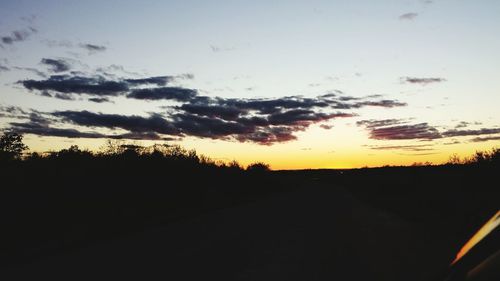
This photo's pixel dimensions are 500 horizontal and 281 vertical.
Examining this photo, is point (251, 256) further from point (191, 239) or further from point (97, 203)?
point (97, 203)

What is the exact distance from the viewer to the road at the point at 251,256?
833 centimetres

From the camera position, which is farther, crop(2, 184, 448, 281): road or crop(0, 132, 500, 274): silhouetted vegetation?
crop(0, 132, 500, 274): silhouetted vegetation

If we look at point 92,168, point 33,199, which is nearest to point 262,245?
point 33,199

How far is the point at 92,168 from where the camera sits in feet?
81.3

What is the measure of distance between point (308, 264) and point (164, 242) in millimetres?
4599

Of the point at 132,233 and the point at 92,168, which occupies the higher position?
the point at 92,168

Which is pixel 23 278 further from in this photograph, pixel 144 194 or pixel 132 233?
pixel 144 194

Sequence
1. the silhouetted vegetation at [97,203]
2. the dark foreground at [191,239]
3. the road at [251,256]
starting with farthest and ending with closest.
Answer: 1. the silhouetted vegetation at [97,203]
2. the dark foreground at [191,239]
3. the road at [251,256]

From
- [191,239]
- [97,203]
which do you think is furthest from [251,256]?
[97,203]

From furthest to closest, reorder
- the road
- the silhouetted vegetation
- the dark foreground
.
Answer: the silhouetted vegetation, the dark foreground, the road

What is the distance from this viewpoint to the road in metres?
8.33

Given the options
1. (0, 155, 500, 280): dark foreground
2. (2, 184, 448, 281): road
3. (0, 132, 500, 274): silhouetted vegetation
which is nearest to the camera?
(2, 184, 448, 281): road

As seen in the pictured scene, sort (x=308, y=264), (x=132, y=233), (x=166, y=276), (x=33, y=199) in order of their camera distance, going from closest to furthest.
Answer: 1. (x=166, y=276)
2. (x=308, y=264)
3. (x=132, y=233)
4. (x=33, y=199)

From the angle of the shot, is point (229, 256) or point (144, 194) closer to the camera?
point (229, 256)
